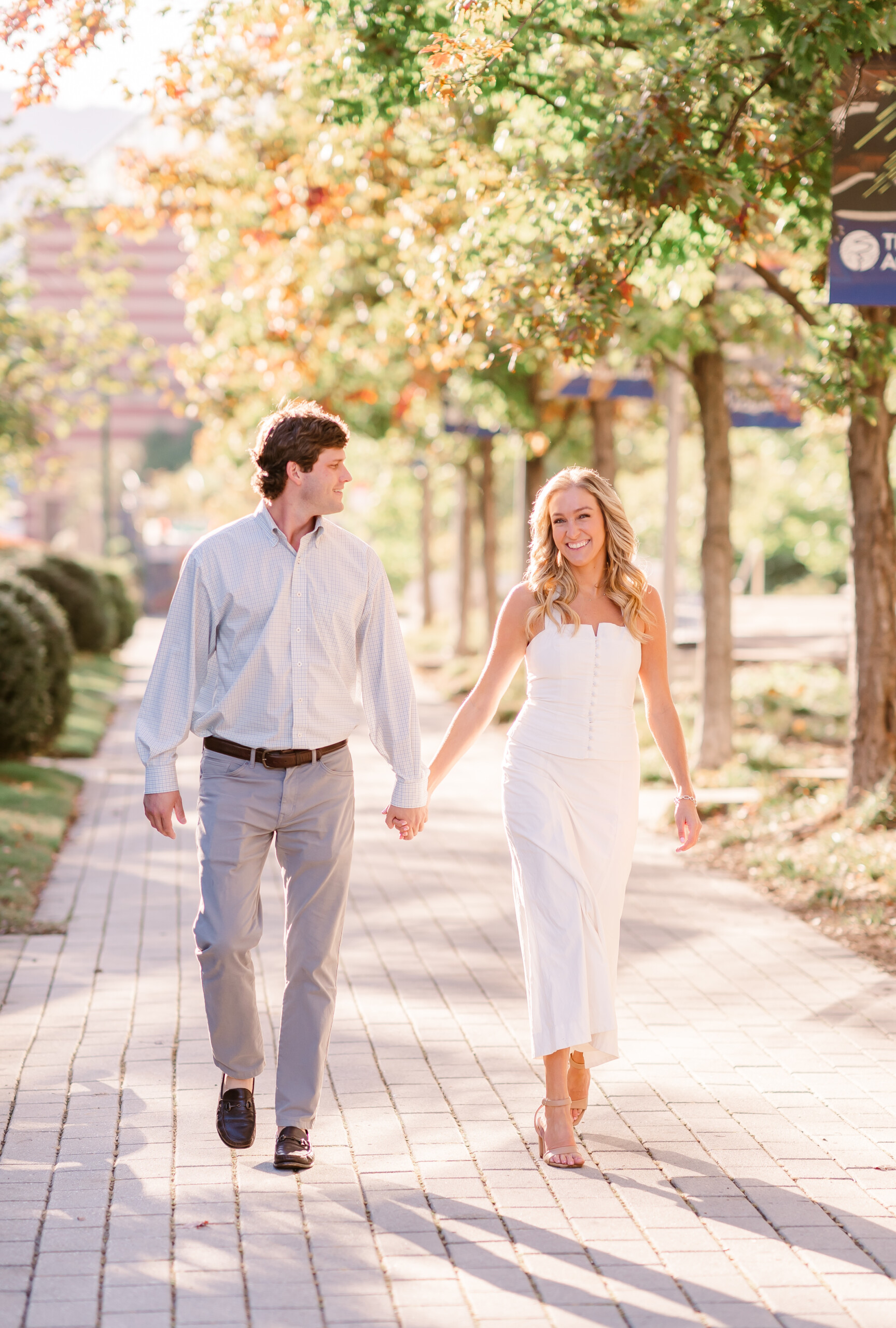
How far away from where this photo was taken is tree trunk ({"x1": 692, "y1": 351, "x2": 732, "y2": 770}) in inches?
518

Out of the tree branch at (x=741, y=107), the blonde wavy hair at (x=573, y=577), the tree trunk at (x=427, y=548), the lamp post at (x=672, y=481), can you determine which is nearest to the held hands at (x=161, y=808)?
the blonde wavy hair at (x=573, y=577)

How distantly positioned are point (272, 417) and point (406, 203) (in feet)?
24.8

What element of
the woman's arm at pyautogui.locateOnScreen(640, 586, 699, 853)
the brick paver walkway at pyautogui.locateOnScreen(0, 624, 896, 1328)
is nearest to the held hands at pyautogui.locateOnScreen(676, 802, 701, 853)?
the woman's arm at pyautogui.locateOnScreen(640, 586, 699, 853)

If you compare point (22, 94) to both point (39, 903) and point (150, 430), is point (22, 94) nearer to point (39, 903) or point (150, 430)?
point (39, 903)

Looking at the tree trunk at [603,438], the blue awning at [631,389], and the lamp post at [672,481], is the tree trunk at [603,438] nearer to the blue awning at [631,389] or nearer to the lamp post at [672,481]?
the lamp post at [672,481]

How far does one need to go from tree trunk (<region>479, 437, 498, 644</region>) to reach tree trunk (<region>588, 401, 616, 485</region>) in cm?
529

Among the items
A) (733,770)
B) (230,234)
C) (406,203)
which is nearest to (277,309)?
(230,234)

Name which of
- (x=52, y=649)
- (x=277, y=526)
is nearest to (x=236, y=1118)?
(x=277, y=526)

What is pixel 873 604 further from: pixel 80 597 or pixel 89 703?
pixel 80 597

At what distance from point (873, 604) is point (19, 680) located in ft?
22.1

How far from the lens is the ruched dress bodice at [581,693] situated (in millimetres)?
4707

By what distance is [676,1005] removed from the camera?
21.4 feet

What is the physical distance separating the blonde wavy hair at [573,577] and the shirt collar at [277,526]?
0.65m

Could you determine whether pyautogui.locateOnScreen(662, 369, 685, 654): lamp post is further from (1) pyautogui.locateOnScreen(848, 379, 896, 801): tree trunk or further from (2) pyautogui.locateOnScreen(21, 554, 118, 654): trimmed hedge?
(2) pyautogui.locateOnScreen(21, 554, 118, 654): trimmed hedge
